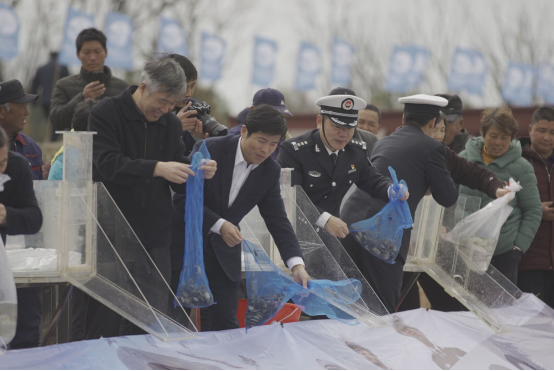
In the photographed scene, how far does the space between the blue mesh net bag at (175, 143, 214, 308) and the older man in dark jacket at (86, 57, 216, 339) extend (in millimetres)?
88

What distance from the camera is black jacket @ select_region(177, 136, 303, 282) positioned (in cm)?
377

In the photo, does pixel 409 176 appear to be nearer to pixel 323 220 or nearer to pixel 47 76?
pixel 323 220

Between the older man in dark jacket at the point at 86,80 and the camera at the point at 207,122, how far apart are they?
1.32 meters

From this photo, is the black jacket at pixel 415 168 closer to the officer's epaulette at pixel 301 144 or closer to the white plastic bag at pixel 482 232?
the white plastic bag at pixel 482 232

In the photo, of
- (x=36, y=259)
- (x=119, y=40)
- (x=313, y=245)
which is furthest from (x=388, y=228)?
(x=119, y=40)

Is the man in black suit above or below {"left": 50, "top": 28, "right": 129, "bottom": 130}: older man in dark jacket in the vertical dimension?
below

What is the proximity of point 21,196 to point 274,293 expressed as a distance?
124 centimetres

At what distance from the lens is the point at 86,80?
556 cm

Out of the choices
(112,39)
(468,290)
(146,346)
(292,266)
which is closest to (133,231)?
(146,346)

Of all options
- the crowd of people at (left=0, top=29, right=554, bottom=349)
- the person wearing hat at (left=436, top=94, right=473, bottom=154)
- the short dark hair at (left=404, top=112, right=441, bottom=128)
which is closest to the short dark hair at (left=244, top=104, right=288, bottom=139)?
the crowd of people at (left=0, top=29, right=554, bottom=349)

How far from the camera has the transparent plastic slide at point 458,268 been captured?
484 centimetres

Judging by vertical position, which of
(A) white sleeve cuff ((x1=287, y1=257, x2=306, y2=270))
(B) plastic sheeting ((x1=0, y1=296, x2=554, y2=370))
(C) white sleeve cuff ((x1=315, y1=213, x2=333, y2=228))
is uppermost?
(C) white sleeve cuff ((x1=315, y1=213, x2=333, y2=228))

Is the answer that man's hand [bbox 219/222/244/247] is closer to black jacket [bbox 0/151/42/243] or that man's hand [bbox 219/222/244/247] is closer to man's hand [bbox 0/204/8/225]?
black jacket [bbox 0/151/42/243]

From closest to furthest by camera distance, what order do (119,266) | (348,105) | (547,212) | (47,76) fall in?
(119,266) < (348,105) < (547,212) < (47,76)
